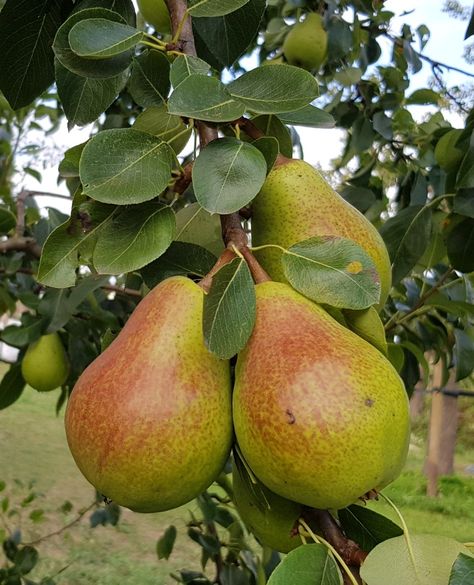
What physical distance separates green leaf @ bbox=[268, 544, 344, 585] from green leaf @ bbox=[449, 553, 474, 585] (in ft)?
0.28

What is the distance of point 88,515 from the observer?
4773 mm

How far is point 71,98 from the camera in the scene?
735 mm

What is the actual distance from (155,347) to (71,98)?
0.31 m

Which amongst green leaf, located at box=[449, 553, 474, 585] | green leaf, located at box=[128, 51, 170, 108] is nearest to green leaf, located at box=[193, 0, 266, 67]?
green leaf, located at box=[128, 51, 170, 108]

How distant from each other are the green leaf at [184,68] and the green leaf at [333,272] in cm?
18

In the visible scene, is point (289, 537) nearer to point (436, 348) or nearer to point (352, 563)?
point (352, 563)

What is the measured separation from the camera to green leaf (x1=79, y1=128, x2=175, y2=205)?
0.60 m

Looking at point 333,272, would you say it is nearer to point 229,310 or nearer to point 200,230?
point 229,310

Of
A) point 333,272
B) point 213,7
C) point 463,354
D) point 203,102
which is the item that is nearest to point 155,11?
point 213,7

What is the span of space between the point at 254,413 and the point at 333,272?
142mm

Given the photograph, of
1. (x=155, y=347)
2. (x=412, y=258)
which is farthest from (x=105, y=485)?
(x=412, y=258)

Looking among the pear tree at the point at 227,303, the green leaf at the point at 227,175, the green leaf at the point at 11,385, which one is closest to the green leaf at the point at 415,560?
the pear tree at the point at 227,303

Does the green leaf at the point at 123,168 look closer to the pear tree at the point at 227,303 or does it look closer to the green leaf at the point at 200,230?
the pear tree at the point at 227,303

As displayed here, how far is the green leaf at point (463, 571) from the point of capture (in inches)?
18.0
